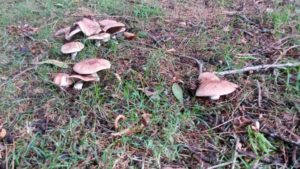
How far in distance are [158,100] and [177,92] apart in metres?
0.15

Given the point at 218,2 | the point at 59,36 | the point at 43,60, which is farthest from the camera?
the point at 218,2

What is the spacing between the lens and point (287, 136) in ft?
5.90

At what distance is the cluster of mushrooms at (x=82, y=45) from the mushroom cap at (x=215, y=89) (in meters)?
0.63

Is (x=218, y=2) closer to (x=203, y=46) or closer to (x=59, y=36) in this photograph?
(x=203, y=46)

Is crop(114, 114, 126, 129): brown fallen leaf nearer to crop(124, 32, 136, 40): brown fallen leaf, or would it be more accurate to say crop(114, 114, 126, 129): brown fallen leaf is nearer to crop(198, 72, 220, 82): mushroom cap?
crop(198, 72, 220, 82): mushroom cap

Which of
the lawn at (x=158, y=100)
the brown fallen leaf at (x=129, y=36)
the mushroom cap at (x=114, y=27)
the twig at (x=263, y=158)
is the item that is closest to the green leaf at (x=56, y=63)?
the lawn at (x=158, y=100)

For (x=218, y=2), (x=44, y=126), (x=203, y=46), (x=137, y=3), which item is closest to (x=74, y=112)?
(x=44, y=126)

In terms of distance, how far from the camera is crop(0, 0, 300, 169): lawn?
1.70 meters

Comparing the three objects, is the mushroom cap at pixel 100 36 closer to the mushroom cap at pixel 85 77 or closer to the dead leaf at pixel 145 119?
the mushroom cap at pixel 85 77

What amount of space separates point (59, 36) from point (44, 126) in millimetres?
1173

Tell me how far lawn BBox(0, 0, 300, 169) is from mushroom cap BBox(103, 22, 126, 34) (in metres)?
0.09

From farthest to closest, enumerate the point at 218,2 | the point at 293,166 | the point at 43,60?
the point at 218,2 → the point at 43,60 → the point at 293,166

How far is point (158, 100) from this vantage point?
203 centimetres

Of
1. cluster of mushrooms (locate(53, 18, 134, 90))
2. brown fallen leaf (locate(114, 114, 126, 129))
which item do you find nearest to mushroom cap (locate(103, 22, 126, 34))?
cluster of mushrooms (locate(53, 18, 134, 90))
